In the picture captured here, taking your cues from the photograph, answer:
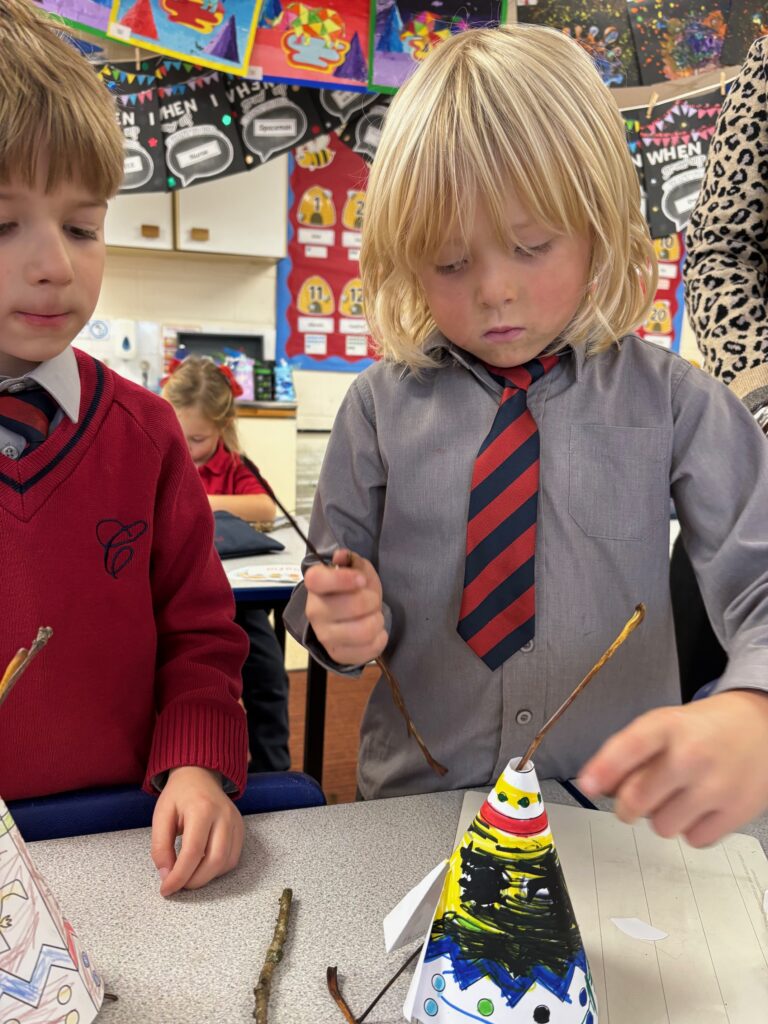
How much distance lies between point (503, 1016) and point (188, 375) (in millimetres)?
2116

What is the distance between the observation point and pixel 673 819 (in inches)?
16.2

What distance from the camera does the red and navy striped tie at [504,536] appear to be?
2.42ft

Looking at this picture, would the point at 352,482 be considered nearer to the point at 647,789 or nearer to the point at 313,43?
the point at 647,789

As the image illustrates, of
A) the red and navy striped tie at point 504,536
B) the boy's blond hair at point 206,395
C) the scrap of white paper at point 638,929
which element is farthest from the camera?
the boy's blond hair at point 206,395

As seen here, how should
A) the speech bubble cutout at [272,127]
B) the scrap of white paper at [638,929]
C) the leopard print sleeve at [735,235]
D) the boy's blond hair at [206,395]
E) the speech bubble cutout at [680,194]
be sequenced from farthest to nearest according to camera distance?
the speech bubble cutout at [680,194]
the speech bubble cutout at [272,127]
the boy's blond hair at [206,395]
the leopard print sleeve at [735,235]
the scrap of white paper at [638,929]

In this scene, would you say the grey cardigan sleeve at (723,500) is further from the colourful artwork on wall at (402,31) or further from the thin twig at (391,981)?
the colourful artwork on wall at (402,31)

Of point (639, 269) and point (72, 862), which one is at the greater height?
point (639, 269)

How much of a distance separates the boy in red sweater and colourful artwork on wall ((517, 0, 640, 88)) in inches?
106

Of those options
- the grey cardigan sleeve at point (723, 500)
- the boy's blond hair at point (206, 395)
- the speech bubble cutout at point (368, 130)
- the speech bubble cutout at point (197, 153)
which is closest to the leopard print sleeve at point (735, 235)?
the grey cardigan sleeve at point (723, 500)

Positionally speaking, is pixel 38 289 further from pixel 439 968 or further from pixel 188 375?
pixel 188 375

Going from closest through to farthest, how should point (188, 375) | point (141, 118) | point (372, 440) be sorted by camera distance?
1. point (372, 440)
2. point (188, 375)
3. point (141, 118)

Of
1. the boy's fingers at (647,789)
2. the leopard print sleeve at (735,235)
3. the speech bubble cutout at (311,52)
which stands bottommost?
the boy's fingers at (647,789)

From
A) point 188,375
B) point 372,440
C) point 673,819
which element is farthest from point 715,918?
point 188,375

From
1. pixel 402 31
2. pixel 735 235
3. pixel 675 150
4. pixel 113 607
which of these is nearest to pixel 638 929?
pixel 113 607
